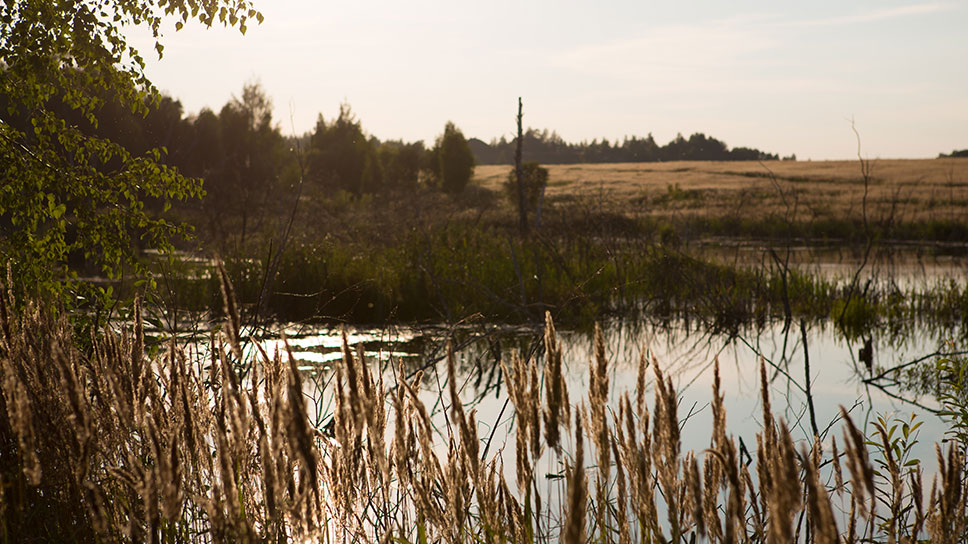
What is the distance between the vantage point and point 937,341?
7891mm

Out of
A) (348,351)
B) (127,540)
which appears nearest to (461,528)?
(348,351)

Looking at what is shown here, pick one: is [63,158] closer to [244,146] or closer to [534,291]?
[534,291]

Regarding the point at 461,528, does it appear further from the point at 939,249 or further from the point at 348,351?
the point at 939,249

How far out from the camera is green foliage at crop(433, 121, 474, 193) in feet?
140

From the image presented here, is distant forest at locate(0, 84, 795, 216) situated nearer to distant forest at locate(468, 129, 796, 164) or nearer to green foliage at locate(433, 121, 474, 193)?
green foliage at locate(433, 121, 474, 193)

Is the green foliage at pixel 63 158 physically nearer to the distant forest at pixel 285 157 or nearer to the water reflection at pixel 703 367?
the water reflection at pixel 703 367

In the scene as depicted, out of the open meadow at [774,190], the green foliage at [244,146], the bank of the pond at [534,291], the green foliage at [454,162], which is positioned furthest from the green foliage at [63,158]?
the green foliage at [454,162]

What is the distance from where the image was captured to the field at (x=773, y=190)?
Answer: 26.1 metres

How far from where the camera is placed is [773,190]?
127 feet

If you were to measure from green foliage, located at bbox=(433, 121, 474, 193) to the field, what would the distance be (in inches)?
178

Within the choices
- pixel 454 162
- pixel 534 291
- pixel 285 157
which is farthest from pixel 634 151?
pixel 534 291

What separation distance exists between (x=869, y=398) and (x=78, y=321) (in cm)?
531

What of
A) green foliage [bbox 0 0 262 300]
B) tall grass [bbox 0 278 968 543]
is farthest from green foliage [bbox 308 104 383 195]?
tall grass [bbox 0 278 968 543]

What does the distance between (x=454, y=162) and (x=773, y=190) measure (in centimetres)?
1548
